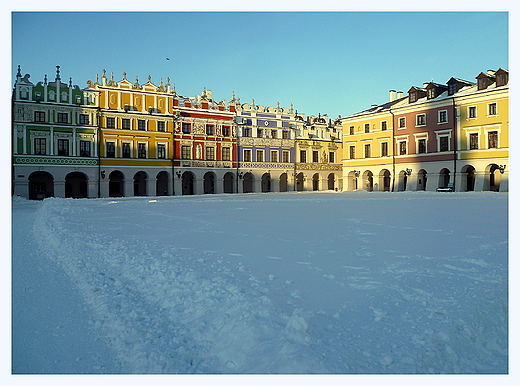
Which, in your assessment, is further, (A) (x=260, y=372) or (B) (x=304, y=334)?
(B) (x=304, y=334)

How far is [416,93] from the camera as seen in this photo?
39469 mm

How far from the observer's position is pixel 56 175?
114ft

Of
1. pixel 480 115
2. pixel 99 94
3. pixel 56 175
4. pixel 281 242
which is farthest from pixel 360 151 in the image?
pixel 281 242

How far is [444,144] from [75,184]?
37.6 m

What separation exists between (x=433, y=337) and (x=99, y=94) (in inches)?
1552

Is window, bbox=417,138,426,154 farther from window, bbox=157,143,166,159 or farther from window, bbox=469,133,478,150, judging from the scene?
window, bbox=157,143,166,159

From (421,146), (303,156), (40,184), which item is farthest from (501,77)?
(40,184)

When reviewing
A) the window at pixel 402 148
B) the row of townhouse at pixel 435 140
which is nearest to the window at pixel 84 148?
the row of townhouse at pixel 435 140

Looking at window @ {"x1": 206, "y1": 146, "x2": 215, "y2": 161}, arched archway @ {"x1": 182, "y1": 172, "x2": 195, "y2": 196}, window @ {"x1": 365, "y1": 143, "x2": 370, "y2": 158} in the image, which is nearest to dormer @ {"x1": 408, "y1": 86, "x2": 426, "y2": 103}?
window @ {"x1": 365, "y1": 143, "x2": 370, "y2": 158}

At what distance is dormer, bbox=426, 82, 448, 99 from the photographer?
3781cm

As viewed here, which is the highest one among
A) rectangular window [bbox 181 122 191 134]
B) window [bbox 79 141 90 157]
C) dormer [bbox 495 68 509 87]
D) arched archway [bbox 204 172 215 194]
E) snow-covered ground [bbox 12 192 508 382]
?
dormer [bbox 495 68 509 87]

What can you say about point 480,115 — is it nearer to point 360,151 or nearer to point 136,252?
point 360,151

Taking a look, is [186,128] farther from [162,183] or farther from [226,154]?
[162,183]

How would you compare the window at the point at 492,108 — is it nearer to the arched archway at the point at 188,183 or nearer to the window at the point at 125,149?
the arched archway at the point at 188,183
